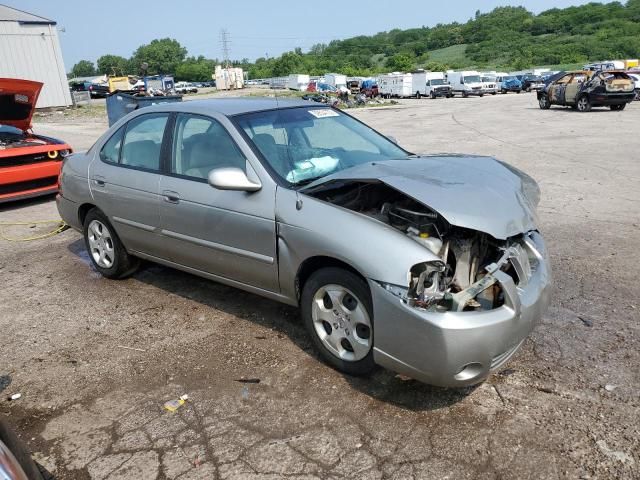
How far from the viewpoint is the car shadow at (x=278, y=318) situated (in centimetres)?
306

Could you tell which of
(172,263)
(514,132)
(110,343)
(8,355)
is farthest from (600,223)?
(514,132)

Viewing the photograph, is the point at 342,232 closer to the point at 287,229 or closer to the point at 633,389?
the point at 287,229

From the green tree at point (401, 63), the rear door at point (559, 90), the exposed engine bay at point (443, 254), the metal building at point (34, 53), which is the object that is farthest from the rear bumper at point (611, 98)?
the green tree at point (401, 63)

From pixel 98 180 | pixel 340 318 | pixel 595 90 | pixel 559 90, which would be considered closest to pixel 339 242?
pixel 340 318

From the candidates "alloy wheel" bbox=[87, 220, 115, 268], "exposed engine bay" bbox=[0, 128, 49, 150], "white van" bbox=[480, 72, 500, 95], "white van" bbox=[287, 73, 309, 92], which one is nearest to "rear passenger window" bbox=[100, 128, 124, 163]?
"alloy wheel" bbox=[87, 220, 115, 268]

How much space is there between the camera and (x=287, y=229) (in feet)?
10.9

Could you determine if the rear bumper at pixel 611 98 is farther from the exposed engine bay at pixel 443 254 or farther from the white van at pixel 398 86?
the white van at pixel 398 86

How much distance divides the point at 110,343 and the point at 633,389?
11.6 ft

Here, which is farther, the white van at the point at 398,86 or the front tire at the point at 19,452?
the white van at the point at 398,86

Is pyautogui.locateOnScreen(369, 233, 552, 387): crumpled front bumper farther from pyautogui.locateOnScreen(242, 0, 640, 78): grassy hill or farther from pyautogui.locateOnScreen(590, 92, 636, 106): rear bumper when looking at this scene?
pyautogui.locateOnScreen(242, 0, 640, 78): grassy hill

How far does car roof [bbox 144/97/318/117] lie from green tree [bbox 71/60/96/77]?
17603 centimetres

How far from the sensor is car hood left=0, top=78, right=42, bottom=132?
7821mm

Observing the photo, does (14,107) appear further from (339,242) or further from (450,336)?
(450,336)

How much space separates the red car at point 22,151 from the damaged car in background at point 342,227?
4.29m
